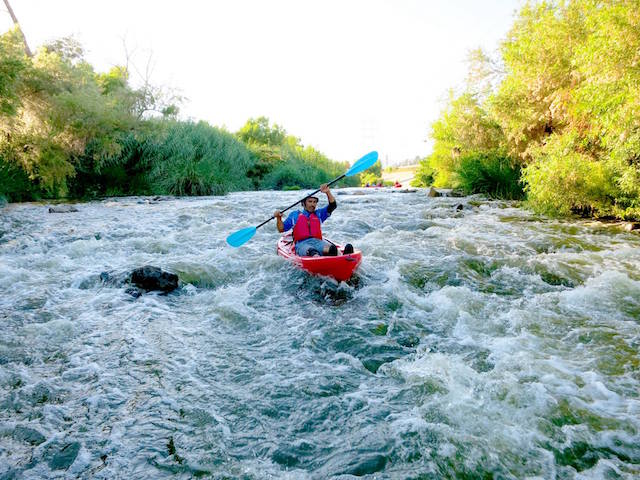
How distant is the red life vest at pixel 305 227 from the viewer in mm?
4934

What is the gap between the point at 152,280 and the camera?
4270 mm

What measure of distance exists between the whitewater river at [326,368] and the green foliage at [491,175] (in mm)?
6344

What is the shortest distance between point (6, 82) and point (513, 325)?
392 inches

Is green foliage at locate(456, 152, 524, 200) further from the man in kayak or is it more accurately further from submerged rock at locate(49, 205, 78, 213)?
submerged rock at locate(49, 205, 78, 213)

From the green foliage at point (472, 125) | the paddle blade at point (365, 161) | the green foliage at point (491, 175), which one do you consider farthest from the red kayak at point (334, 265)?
the green foliage at point (472, 125)

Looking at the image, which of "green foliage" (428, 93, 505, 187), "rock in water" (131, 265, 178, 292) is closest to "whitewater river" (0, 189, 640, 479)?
"rock in water" (131, 265, 178, 292)

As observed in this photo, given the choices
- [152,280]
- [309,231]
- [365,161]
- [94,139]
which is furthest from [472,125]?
[94,139]

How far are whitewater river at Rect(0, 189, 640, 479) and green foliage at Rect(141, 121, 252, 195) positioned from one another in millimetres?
9669

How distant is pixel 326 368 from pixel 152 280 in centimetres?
244

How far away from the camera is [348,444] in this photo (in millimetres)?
1955

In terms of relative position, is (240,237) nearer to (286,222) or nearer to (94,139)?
(286,222)

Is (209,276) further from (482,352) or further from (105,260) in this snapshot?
(482,352)

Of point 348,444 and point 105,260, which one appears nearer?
point 348,444

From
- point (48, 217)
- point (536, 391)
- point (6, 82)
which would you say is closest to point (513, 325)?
point (536, 391)
